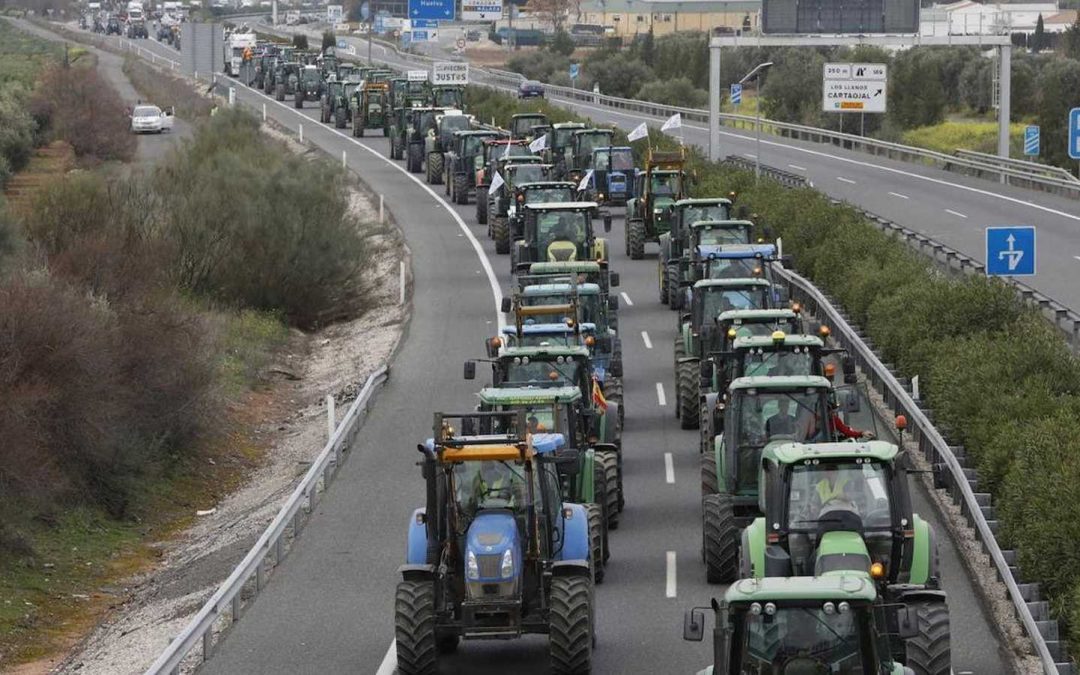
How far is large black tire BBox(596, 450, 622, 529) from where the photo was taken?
23125 millimetres

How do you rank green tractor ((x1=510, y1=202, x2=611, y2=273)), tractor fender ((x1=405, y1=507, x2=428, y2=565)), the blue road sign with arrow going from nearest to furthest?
tractor fender ((x1=405, y1=507, x2=428, y2=565)), green tractor ((x1=510, y1=202, x2=611, y2=273)), the blue road sign with arrow

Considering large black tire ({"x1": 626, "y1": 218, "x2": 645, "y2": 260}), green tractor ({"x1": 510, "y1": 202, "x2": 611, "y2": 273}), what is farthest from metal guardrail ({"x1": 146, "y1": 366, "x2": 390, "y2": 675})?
large black tire ({"x1": 626, "y1": 218, "x2": 645, "y2": 260})

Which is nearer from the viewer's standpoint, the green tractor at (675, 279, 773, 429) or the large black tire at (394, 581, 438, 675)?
the large black tire at (394, 581, 438, 675)

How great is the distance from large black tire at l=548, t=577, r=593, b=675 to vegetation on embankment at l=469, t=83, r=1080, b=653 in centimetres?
407

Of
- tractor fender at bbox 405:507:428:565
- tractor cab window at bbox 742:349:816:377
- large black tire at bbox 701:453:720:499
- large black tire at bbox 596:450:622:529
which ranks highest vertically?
tractor cab window at bbox 742:349:816:377

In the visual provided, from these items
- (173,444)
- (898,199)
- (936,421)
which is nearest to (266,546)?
(936,421)

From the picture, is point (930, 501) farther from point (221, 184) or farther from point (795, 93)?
point (795, 93)

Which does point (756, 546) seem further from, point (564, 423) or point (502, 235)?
point (502, 235)

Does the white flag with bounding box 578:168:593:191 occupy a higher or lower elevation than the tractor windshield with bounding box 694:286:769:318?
higher

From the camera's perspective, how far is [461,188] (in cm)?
5997

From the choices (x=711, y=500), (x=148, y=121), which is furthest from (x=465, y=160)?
(x=711, y=500)

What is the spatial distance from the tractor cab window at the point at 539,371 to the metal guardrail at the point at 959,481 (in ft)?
14.6

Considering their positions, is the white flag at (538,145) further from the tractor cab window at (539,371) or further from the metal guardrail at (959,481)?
the tractor cab window at (539,371)

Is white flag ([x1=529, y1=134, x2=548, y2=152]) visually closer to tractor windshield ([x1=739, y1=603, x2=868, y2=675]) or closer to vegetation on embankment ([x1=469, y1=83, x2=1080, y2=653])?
vegetation on embankment ([x1=469, y1=83, x2=1080, y2=653])
